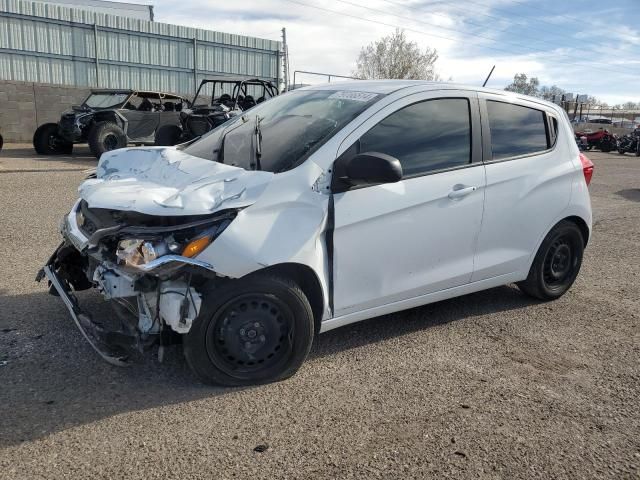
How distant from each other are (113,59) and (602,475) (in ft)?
78.3

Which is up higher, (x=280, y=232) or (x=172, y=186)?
(x=172, y=186)

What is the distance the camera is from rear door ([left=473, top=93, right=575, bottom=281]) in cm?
414

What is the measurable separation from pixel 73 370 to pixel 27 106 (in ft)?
64.8

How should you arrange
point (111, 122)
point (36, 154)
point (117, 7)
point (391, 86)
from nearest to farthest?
point (391, 86) → point (111, 122) → point (36, 154) → point (117, 7)

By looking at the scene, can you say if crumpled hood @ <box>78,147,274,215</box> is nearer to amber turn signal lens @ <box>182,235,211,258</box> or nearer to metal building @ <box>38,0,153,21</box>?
amber turn signal lens @ <box>182,235,211,258</box>

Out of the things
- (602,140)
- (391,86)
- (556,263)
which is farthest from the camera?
(602,140)

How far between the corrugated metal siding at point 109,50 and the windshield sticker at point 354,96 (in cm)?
2093

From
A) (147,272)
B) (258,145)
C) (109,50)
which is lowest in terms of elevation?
(147,272)

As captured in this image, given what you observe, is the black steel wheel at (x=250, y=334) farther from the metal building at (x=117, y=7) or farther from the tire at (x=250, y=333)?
the metal building at (x=117, y=7)

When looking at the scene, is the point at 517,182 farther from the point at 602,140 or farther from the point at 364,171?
the point at 602,140

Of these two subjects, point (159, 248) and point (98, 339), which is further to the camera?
point (98, 339)

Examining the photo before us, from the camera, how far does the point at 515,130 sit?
14.4 feet

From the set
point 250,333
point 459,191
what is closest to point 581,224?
point 459,191

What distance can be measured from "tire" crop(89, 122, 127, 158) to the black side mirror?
1142 centimetres
